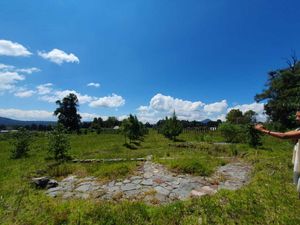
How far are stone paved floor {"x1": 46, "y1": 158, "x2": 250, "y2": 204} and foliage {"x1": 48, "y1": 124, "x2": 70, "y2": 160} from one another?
4.49m

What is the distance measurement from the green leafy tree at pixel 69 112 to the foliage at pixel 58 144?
42.2 meters

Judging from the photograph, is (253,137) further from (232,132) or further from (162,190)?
(162,190)

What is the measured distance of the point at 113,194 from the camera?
5312 mm

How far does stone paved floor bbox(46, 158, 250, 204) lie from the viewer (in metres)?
5.14

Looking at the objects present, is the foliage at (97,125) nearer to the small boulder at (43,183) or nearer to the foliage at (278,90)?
Answer: the foliage at (278,90)

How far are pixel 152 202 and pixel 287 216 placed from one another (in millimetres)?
2595

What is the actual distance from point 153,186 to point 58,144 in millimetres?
7370

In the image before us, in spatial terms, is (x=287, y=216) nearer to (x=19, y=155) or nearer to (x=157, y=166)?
(x=157, y=166)

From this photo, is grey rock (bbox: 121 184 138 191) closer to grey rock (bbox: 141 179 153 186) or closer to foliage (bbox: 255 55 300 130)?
grey rock (bbox: 141 179 153 186)

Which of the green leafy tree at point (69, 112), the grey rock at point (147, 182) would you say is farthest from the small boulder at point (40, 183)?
the green leafy tree at point (69, 112)

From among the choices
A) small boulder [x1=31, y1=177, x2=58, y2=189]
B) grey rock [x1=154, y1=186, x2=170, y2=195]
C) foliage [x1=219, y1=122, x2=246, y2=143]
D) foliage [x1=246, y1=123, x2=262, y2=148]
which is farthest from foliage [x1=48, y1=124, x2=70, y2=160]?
foliage [x1=219, y1=122, x2=246, y2=143]

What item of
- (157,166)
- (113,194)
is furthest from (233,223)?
(157,166)

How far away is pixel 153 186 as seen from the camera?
5.79m

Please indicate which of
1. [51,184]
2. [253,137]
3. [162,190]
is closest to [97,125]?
[253,137]
